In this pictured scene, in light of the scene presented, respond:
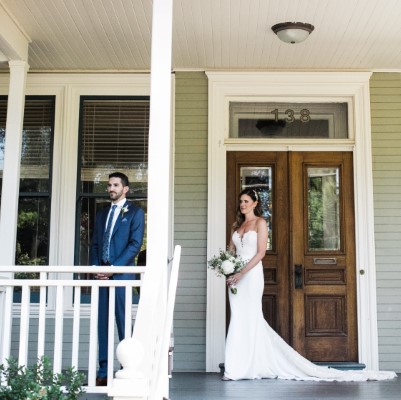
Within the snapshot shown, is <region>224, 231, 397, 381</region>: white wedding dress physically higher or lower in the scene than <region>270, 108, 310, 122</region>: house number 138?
lower

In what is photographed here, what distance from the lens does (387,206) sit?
6309 millimetres

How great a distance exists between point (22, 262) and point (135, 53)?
237 cm

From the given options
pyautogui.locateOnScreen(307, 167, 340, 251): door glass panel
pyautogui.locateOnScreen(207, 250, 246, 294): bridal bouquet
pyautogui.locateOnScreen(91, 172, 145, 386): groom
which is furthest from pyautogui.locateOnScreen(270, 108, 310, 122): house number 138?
pyautogui.locateOnScreen(91, 172, 145, 386): groom

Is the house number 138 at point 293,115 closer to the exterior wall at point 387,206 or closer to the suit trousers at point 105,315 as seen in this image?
the exterior wall at point 387,206

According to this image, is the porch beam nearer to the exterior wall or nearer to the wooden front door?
the wooden front door

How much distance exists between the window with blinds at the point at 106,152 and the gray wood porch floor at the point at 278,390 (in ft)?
5.81

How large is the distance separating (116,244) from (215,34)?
6.89 ft

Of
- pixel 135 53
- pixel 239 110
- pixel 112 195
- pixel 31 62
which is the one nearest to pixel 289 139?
pixel 239 110

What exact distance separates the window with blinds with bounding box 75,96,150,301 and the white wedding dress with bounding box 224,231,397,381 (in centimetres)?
147

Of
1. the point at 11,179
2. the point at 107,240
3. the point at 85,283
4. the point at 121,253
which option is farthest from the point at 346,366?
the point at 11,179

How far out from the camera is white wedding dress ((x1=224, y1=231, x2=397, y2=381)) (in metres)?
5.56

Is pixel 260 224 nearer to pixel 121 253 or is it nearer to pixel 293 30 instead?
pixel 121 253

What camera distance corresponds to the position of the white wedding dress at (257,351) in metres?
5.56

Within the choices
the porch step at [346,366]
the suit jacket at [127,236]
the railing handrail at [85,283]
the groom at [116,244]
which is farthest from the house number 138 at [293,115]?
the railing handrail at [85,283]
